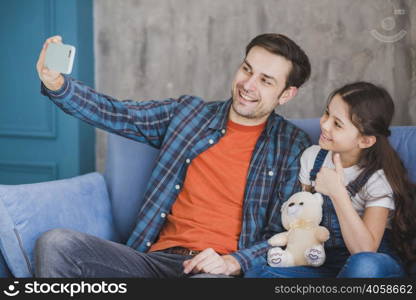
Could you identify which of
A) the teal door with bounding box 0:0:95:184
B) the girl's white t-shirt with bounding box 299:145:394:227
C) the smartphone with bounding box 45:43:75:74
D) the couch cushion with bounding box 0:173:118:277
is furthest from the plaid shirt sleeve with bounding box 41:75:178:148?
the teal door with bounding box 0:0:95:184

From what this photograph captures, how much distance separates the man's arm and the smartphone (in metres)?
0.03

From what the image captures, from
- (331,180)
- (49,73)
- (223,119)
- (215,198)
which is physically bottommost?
(215,198)

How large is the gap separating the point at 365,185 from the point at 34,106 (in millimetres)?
1904

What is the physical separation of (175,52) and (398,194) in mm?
1438

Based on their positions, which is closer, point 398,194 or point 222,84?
point 398,194

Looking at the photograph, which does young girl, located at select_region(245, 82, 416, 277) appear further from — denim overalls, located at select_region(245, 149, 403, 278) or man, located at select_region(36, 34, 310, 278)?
man, located at select_region(36, 34, 310, 278)

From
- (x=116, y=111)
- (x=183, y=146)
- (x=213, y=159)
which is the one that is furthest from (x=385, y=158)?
(x=116, y=111)

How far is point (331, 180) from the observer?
1.56 m

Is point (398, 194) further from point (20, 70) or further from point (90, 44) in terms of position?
point (20, 70)

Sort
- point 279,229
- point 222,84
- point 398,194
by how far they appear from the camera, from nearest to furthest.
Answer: point 398,194, point 279,229, point 222,84

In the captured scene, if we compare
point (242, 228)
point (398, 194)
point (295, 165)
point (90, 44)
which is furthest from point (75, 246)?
point (90, 44)

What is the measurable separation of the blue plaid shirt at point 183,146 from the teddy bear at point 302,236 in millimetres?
69

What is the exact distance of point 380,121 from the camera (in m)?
1.62

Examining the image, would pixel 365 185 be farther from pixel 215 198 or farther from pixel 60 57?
pixel 60 57
